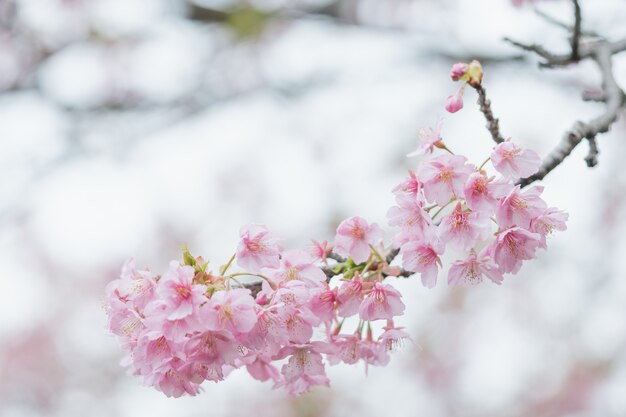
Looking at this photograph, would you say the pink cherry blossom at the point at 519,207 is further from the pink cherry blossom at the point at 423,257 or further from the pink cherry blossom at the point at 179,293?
the pink cherry blossom at the point at 179,293

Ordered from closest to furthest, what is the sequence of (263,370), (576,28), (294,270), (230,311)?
(230,311), (294,270), (263,370), (576,28)

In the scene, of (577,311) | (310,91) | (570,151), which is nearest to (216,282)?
(570,151)

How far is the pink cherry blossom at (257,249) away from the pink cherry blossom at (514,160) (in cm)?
41

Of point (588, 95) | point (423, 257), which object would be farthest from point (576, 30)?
point (423, 257)

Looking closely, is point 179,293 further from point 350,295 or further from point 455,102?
point 455,102

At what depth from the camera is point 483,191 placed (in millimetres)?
1216

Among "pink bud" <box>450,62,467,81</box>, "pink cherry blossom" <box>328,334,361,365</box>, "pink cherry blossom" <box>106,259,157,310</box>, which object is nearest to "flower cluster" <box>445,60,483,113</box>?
"pink bud" <box>450,62,467,81</box>

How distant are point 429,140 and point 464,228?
194mm

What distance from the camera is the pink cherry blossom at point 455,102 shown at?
1.33 metres

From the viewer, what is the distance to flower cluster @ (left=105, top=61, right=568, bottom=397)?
3.87ft

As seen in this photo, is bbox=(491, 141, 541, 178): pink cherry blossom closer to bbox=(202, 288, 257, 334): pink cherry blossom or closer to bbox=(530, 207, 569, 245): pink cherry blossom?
bbox=(530, 207, 569, 245): pink cherry blossom

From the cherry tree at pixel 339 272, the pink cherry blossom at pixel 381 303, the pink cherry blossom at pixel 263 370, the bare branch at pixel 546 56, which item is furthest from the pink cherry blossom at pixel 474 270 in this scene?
the bare branch at pixel 546 56

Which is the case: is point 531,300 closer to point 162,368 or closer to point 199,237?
point 199,237

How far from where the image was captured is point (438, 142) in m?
1.33
